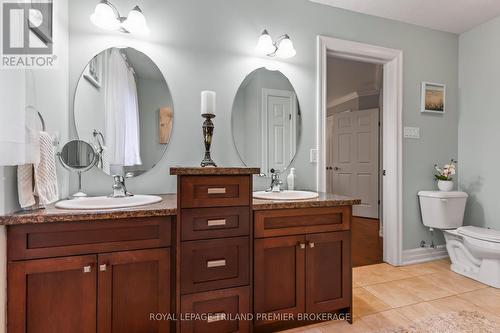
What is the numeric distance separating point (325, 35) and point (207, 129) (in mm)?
1426

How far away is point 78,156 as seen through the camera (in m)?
1.70

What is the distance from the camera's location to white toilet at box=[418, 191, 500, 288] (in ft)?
7.22

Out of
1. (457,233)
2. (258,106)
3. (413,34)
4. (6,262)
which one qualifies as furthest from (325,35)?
(6,262)

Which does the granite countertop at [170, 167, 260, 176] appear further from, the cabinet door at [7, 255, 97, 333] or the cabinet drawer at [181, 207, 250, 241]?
the cabinet door at [7, 255, 97, 333]

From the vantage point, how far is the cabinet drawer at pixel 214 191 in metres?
1.36

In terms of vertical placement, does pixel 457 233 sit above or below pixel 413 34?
below

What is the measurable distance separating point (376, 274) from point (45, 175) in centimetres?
267

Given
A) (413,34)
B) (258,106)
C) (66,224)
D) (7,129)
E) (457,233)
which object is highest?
(413,34)

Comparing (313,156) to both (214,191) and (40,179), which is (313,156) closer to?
(214,191)

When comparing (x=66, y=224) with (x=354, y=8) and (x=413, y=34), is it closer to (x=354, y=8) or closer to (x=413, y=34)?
(x=354, y=8)

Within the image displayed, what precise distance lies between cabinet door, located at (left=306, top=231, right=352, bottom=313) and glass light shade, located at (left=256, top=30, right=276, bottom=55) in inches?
57.1

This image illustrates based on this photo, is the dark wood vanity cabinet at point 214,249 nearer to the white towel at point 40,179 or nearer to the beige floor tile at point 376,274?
the white towel at point 40,179

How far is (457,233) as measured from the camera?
2.47m

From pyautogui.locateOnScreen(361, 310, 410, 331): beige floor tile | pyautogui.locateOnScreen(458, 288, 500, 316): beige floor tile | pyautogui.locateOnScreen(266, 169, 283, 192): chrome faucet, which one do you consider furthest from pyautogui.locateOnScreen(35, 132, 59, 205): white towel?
pyautogui.locateOnScreen(458, 288, 500, 316): beige floor tile
